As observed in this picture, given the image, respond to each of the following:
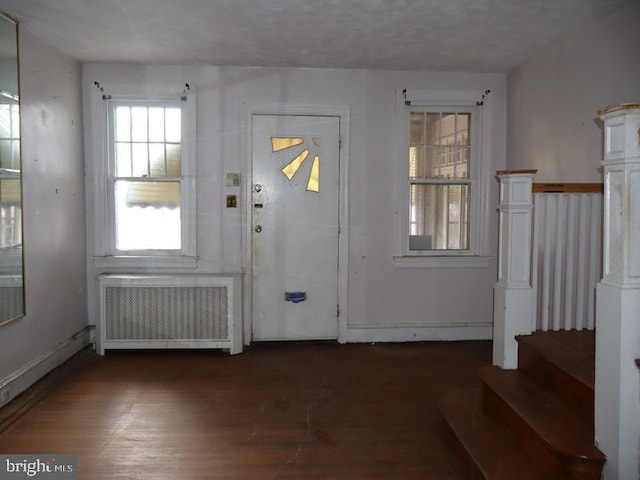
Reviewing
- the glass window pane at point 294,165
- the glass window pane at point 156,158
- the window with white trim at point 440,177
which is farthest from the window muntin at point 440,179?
the glass window pane at point 156,158

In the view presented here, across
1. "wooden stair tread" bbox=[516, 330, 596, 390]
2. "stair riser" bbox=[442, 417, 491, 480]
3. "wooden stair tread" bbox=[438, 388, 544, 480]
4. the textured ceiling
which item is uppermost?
the textured ceiling

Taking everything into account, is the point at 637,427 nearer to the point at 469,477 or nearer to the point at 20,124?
the point at 469,477

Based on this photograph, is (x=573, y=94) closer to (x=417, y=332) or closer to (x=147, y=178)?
(x=417, y=332)

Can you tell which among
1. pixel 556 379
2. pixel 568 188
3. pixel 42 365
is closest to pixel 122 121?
pixel 42 365

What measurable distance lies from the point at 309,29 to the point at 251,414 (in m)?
2.67

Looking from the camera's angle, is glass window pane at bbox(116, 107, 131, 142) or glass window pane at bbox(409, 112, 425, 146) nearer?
glass window pane at bbox(116, 107, 131, 142)

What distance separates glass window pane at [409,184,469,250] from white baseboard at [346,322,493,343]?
30.3 inches

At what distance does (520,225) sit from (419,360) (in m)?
1.76

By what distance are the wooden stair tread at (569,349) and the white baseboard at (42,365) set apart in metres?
3.26

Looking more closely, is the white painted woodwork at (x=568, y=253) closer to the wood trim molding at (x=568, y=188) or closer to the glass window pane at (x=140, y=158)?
the wood trim molding at (x=568, y=188)

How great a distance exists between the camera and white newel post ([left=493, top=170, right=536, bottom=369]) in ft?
10.2

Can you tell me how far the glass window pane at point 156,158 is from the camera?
4766 millimetres

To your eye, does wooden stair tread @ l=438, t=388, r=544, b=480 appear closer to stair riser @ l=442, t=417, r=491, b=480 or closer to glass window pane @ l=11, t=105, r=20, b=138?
stair riser @ l=442, t=417, r=491, b=480

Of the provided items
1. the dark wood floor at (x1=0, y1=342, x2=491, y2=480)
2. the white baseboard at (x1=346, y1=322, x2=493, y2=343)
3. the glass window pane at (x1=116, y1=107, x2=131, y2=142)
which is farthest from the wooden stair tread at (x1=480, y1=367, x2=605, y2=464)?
the glass window pane at (x1=116, y1=107, x2=131, y2=142)
